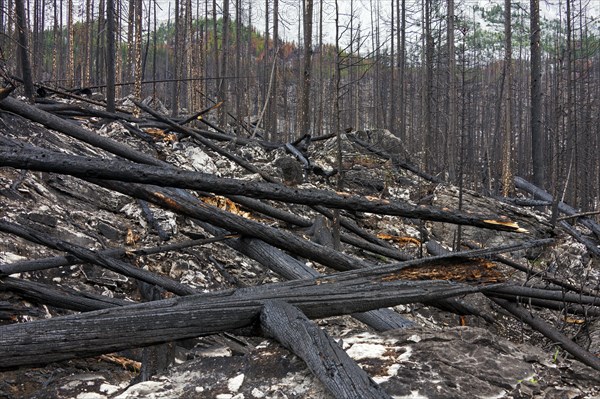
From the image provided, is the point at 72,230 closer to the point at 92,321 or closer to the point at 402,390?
the point at 92,321

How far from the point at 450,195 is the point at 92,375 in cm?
896

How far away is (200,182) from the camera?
2.19 meters

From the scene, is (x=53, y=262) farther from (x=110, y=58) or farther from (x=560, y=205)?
(x=560, y=205)

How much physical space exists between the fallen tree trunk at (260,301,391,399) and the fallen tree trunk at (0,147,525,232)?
1.89ft

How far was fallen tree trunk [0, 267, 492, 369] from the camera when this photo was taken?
1.93m

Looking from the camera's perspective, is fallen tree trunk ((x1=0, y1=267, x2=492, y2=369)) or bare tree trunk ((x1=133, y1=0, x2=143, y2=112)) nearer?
fallen tree trunk ((x1=0, y1=267, x2=492, y2=369))

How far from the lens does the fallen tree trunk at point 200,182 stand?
2041 millimetres

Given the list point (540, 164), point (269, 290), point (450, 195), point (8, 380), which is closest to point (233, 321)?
point (269, 290)

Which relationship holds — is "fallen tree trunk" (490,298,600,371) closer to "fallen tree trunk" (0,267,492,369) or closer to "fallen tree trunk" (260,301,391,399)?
"fallen tree trunk" (0,267,492,369)

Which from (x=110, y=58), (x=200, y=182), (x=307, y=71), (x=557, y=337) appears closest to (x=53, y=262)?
(x=200, y=182)

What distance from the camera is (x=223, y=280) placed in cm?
528

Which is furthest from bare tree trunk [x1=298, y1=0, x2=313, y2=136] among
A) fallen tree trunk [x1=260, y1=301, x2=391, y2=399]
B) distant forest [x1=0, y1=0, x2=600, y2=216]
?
fallen tree trunk [x1=260, y1=301, x2=391, y2=399]

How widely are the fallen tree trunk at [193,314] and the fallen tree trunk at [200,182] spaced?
0.37 metres

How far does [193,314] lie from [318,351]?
0.67 m
